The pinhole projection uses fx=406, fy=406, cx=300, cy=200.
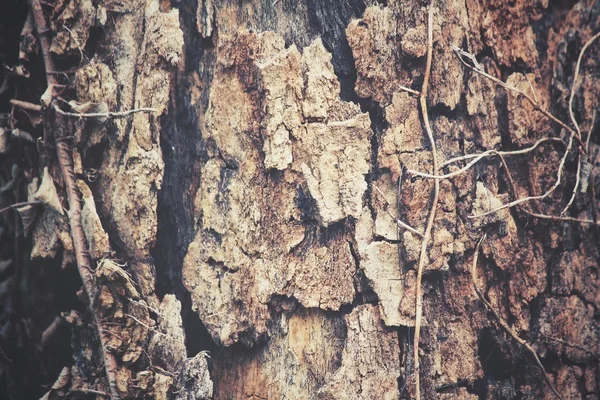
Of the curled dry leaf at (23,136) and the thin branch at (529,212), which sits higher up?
the curled dry leaf at (23,136)

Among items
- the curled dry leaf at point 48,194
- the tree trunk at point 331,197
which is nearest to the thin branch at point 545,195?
the tree trunk at point 331,197

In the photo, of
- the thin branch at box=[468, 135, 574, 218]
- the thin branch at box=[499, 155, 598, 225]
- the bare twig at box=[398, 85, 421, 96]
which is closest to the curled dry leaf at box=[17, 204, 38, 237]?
the bare twig at box=[398, 85, 421, 96]

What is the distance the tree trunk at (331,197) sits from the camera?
4.08 ft

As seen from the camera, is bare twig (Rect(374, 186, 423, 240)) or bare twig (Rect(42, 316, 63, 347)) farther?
bare twig (Rect(42, 316, 63, 347))

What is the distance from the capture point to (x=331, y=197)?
124 centimetres

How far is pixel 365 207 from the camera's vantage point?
1259 millimetres

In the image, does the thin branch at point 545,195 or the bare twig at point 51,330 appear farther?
the bare twig at point 51,330

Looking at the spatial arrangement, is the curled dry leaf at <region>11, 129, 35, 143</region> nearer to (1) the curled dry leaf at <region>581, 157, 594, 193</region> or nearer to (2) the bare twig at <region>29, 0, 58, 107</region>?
(2) the bare twig at <region>29, 0, 58, 107</region>

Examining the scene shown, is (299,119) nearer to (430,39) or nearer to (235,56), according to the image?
(235,56)

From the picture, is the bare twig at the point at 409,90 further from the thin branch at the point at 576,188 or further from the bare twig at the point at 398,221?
the thin branch at the point at 576,188

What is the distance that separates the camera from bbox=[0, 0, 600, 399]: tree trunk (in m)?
1.24

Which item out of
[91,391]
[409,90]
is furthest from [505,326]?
[91,391]

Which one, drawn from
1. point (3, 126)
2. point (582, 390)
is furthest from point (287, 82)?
point (582, 390)

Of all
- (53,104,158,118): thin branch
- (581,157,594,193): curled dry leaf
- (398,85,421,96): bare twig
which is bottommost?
(581,157,594,193): curled dry leaf
